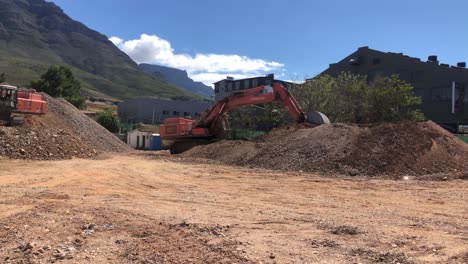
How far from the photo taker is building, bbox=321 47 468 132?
175 ft

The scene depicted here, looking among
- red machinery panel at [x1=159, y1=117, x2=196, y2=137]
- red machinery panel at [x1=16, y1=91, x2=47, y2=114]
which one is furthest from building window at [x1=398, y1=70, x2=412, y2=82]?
red machinery panel at [x1=16, y1=91, x2=47, y2=114]

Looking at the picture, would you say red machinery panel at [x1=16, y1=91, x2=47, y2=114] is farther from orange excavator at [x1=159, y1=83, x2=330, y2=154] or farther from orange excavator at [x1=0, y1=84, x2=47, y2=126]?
orange excavator at [x1=159, y1=83, x2=330, y2=154]

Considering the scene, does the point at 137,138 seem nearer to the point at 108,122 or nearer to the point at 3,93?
the point at 108,122

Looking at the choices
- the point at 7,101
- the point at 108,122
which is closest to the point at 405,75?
the point at 108,122

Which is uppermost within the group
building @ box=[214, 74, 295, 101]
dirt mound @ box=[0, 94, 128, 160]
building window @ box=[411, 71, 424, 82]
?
building @ box=[214, 74, 295, 101]

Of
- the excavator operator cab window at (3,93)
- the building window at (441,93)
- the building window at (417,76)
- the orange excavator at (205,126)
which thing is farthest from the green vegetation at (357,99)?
the excavator operator cab window at (3,93)

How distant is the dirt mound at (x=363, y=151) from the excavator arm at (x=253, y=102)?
3.85 m

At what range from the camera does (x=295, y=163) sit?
19266mm

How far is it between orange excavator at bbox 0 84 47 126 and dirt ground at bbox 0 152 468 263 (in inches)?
402

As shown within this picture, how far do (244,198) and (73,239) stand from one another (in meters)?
5.34

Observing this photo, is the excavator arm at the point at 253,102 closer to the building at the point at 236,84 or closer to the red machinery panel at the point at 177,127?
the red machinery panel at the point at 177,127

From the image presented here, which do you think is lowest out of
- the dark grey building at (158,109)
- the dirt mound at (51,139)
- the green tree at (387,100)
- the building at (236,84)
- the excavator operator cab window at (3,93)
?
the dirt mound at (51,139)

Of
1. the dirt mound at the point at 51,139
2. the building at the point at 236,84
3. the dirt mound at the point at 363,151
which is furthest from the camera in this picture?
the building at the point at 236,84

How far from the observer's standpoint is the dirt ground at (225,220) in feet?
20.5
